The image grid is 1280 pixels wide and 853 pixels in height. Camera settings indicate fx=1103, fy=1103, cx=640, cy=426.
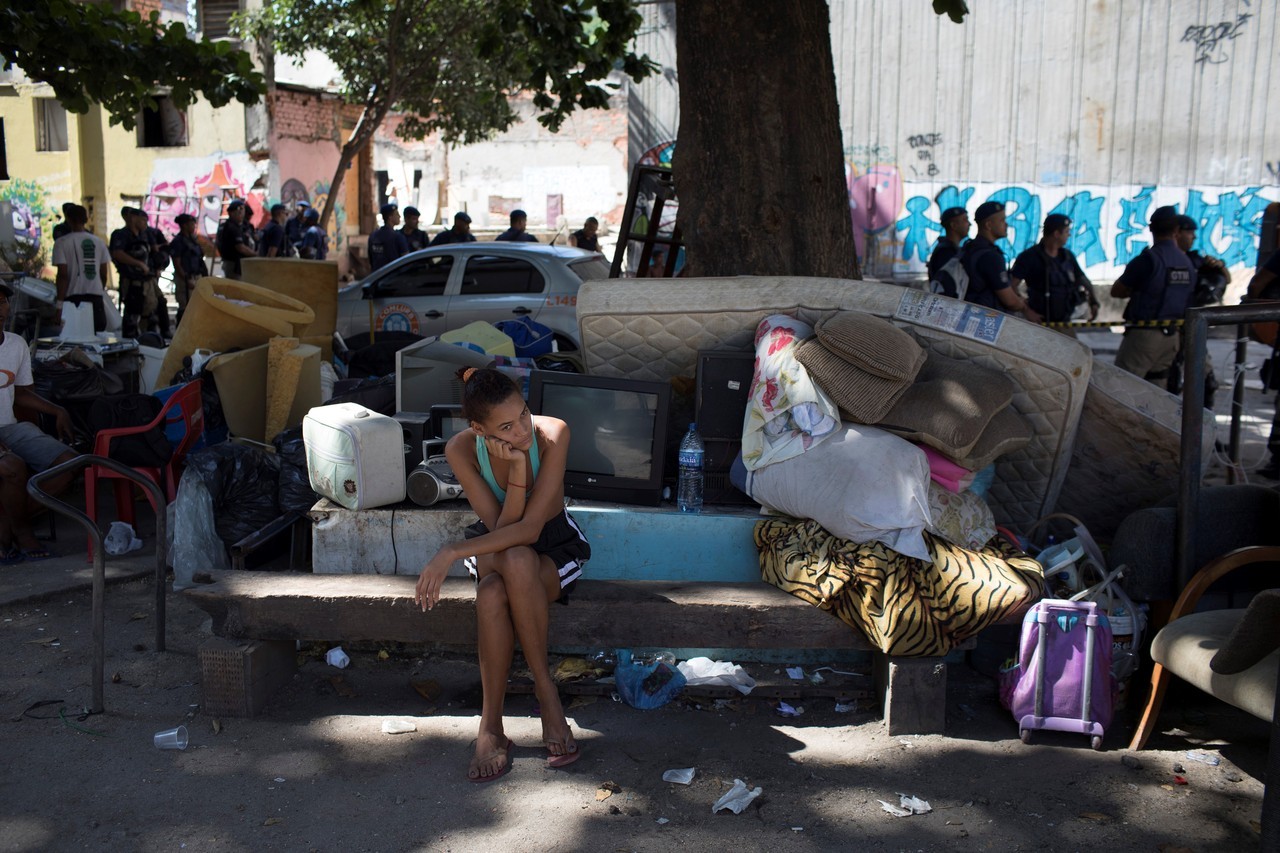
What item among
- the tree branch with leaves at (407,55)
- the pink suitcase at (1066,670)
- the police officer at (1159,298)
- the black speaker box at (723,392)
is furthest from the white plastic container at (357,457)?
the tree branch with leaves at (407,55)

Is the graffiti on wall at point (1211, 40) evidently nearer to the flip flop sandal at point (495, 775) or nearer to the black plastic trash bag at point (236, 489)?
the black plastic trash bag at point (236, 489)

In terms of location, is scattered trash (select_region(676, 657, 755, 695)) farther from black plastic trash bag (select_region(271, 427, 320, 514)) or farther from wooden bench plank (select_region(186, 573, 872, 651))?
black plastic trash bag (select_region(271, 427, 320, 514))

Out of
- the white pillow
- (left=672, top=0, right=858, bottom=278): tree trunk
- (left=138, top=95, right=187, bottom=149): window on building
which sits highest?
(left=138, top=95, right=187, bottom=149): window on building

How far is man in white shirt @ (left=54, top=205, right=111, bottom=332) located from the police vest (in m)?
9.74

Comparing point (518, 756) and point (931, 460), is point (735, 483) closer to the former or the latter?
point (931, 460)

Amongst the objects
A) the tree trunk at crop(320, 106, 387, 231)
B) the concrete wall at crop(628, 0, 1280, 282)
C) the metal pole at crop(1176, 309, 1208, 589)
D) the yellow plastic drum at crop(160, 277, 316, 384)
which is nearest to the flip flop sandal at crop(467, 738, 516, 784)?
the metal pole at crop(1176, 309, 1208, 589)

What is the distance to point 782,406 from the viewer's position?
4457mm

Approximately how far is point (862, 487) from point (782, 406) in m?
0.53

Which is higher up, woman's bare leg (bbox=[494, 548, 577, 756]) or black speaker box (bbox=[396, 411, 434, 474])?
black speaker box (bbox=[396, 411, 434, 474])

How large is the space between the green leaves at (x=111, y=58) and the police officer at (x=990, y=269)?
5762mm

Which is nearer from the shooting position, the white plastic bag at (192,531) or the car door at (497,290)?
the white plastic bag at (192,531)

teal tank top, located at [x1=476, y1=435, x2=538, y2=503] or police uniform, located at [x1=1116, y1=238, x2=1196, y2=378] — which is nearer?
teal tank top, located at [x1=476, y1=435, x2=538, y2=503]

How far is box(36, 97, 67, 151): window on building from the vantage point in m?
22.5

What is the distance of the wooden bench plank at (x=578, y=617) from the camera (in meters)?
4.04
